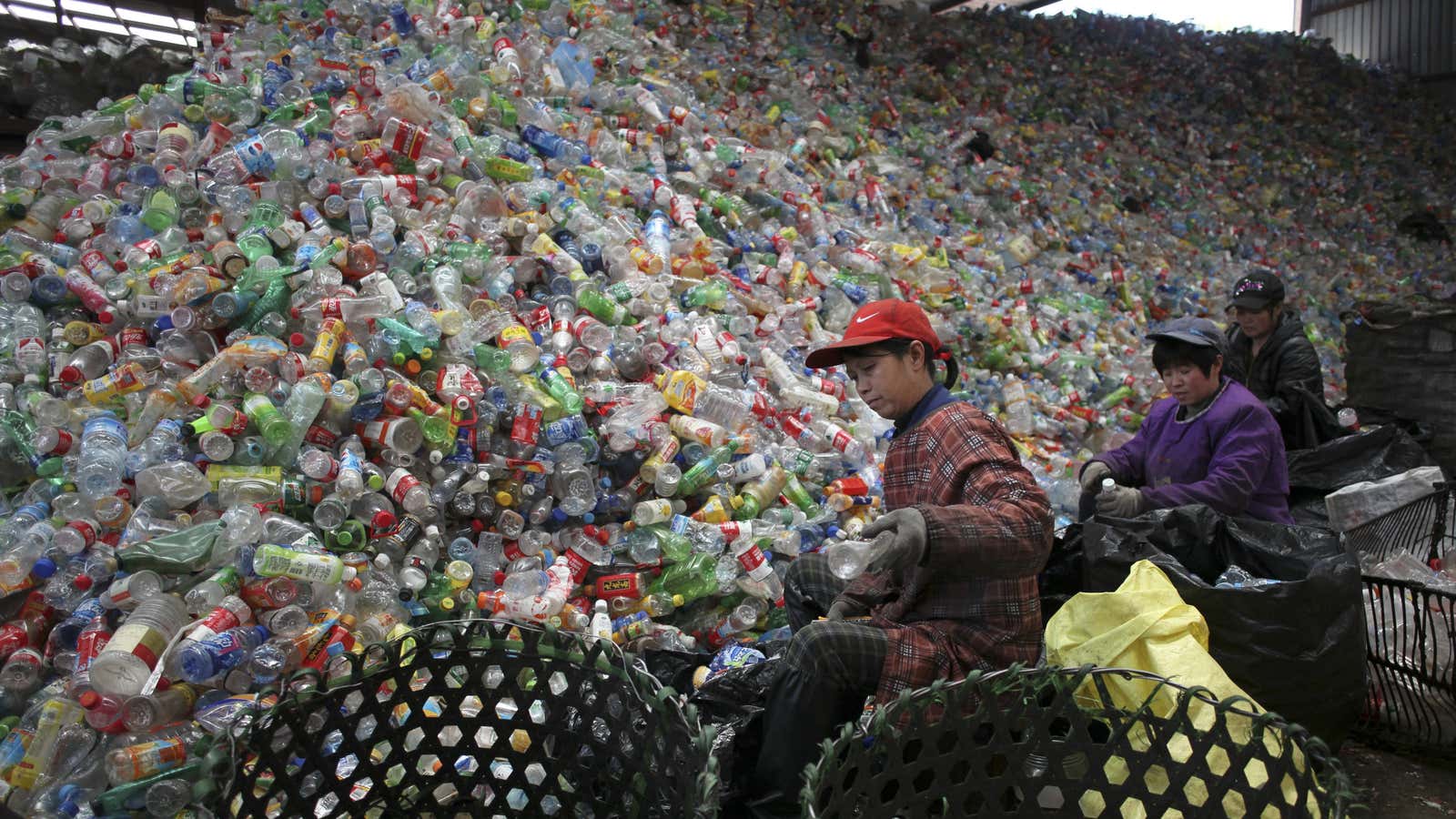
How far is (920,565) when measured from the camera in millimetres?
1812

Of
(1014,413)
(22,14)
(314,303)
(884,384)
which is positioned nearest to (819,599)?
(884,384)

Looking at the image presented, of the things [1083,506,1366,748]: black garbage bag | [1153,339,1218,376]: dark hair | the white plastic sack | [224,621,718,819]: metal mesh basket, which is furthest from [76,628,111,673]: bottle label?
the white plastic sack

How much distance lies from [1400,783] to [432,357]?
11.1ft

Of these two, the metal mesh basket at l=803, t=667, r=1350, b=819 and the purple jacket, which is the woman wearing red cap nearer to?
the metal mesh basket at l=803, t=667, r=1350, b=819

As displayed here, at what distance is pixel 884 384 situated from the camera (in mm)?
2078

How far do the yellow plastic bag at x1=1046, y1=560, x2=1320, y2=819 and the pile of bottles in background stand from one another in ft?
1.88

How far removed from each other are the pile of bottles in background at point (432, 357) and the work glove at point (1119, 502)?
3.21 ft

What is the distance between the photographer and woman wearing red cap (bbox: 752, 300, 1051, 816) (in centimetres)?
178

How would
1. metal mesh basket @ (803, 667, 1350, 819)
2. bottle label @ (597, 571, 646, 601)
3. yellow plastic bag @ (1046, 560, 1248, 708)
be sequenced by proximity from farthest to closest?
bottle label @ (597, 571, 646, 601) → yellow plastic bag @ (1046, 560, 1248, 708) → metal mesh basket @ (803, 667, 1350, 819)

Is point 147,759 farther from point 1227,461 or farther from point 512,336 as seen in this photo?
point 1227,461

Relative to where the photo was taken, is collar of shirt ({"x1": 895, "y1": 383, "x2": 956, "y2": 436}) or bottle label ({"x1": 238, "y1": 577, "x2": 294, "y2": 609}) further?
bottle label ({"x1": 238, "y1": 577, "x2": 294, "y2": 609})

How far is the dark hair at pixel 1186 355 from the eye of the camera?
3.02 meters

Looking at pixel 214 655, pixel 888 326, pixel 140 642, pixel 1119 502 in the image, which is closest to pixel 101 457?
pixel 140 642

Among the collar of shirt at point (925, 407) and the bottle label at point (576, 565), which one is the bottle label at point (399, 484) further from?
the collar of shirt at point (925, 407)
